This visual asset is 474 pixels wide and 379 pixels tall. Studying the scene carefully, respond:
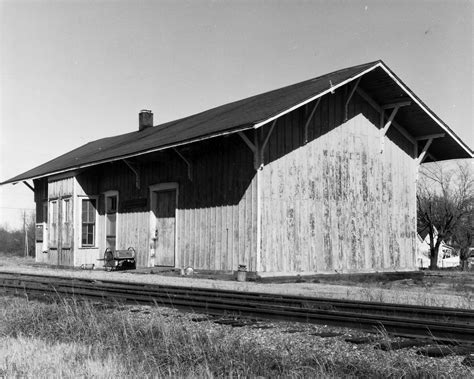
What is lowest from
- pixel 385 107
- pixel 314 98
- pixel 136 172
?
pixel 136 172

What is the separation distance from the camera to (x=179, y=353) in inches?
215

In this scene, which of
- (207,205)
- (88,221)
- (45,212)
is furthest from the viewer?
(45,212)

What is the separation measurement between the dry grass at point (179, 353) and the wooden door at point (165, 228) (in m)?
10.6

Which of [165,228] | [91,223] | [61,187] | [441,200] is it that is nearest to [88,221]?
[91,223]

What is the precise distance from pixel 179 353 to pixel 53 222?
18.8m

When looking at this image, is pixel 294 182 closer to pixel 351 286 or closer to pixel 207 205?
pixel 207 205

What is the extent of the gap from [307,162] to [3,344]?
452 inches

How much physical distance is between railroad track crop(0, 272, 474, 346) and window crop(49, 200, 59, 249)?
11053 mm

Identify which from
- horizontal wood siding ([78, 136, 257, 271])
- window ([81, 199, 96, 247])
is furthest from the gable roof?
window ([81, 199, 96, 247])

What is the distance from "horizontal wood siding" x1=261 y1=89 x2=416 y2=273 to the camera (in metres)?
15.7

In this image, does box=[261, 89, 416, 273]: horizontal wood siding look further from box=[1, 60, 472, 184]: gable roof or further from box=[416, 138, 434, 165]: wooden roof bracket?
box=[1, 60, 472, 184]: gable roof

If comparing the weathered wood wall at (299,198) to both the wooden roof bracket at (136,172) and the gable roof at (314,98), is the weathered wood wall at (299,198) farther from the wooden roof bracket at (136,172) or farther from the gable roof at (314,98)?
the gable roof at (314,98)

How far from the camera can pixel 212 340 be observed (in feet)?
19.7

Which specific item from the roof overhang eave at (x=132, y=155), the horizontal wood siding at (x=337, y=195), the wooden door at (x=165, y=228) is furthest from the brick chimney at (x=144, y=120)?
the horizontal wood siding at (x=337, y=195)
